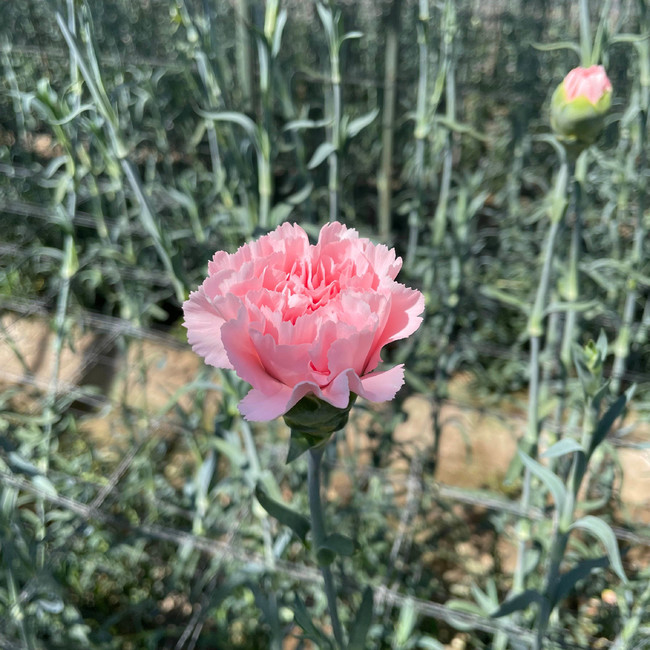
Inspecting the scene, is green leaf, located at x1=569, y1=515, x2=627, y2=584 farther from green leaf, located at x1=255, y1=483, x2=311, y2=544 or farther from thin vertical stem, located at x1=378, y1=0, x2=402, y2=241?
thin vertical stem, located at x1=378, y1=0, x2=402, y2=241

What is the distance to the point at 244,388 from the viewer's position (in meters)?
0.95

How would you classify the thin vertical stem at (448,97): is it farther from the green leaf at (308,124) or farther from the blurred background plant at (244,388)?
the green leaf at (308,124)

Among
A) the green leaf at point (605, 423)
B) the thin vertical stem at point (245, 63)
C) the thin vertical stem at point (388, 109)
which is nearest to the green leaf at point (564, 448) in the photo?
the green leaf at point (605, 423)

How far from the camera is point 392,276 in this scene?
1.61ft

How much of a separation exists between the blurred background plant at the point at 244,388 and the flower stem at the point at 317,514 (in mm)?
42

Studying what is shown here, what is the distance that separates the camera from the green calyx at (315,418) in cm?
47

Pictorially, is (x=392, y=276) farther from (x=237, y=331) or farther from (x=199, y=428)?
(x=199, y=428)

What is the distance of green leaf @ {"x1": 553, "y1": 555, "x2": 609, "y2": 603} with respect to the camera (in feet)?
2.45

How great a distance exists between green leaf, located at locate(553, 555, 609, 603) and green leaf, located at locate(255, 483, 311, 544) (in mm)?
354

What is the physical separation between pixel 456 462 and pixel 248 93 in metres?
1.39

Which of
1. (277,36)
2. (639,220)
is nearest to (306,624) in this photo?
(277,36)

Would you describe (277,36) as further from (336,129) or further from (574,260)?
(574,260)

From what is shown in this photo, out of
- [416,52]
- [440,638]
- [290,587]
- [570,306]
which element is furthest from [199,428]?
[416,52]

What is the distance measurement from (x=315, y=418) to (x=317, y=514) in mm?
160
